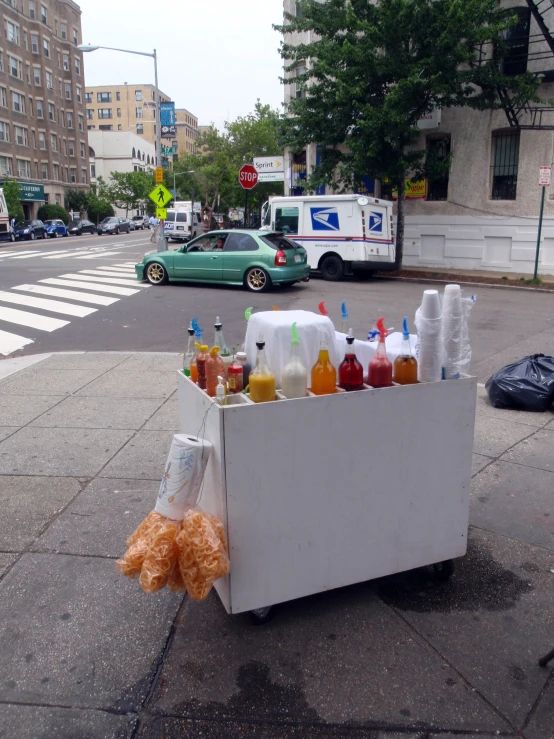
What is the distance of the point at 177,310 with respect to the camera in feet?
44.3

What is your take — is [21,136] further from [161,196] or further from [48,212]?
[161,196]

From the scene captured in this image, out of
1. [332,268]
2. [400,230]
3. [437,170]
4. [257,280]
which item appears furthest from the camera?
[400,230]

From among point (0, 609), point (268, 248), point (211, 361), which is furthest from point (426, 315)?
point (268, 248)

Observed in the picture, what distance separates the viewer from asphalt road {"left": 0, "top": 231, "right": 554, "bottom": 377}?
33.8ft

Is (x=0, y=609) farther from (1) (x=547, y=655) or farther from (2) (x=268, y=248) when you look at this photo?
(2) (x=268, y=248)

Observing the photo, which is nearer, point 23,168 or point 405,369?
point 405,369

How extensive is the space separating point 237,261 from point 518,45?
1211 cm

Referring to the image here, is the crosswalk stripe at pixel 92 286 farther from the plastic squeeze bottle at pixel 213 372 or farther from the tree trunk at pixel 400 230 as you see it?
the plastic squeeze bottle at pixel 213 372

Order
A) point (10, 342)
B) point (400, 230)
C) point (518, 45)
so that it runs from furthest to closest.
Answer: point (400, 230) → point (518, 45) → point (10, 342)

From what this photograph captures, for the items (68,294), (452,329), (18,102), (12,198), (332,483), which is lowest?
(68,294)

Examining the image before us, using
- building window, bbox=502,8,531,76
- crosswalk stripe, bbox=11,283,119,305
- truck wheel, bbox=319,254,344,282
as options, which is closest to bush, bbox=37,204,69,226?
crosswalk stripe, bbox=11,283,119,305

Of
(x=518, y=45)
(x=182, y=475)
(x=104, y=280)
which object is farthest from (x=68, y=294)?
(x=518, y=45)

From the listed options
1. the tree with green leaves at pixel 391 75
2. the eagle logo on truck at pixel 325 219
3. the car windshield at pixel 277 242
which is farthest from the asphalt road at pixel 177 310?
the tree with green leaves at pixel 391 75

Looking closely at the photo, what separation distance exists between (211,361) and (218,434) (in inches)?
17.1
